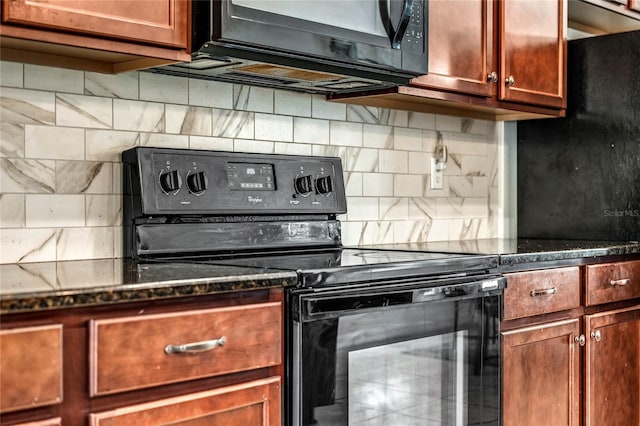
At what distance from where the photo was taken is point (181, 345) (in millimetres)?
1456

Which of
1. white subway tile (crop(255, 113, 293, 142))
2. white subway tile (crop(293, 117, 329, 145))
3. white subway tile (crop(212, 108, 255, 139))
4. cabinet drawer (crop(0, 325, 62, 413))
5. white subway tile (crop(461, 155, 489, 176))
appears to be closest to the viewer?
cabinet drawer (crop(0, 325, 62, 413))

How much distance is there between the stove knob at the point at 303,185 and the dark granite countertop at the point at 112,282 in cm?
60

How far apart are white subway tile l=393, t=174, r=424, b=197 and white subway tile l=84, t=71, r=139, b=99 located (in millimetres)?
1061

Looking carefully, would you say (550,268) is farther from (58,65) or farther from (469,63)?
(58,65)

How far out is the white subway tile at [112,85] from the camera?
200 centimetres

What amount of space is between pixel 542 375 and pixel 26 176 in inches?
61.1

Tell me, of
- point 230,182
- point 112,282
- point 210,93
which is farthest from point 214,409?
point 210,93

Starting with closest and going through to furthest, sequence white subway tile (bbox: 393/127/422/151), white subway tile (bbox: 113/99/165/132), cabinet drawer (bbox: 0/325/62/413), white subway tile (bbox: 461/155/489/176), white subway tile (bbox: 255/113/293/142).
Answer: cabinet drawer (bbox: 0/325/62/413)
white subway tile (bbox: 113/99/165/132)
white subway tile (bbox: 255/113/293/142)
white subway tile (bbox: 393/127/422/151)
white subway tile (bbox: 461/155/489/176)

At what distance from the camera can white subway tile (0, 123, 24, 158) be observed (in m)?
1.85

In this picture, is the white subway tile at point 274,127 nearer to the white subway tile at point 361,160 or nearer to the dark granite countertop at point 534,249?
the white subway tile at point 361,160

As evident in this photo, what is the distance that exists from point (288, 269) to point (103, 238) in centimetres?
60

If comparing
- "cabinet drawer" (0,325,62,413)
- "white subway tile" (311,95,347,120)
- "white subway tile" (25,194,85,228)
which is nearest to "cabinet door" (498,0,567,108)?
"white subway tile" (311,95,347,120)

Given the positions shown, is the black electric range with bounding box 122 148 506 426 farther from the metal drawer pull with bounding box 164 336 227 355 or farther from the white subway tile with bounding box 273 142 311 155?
the metal drawer pull with bounding box 164 336 227 355

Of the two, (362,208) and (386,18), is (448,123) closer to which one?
(362,208)
